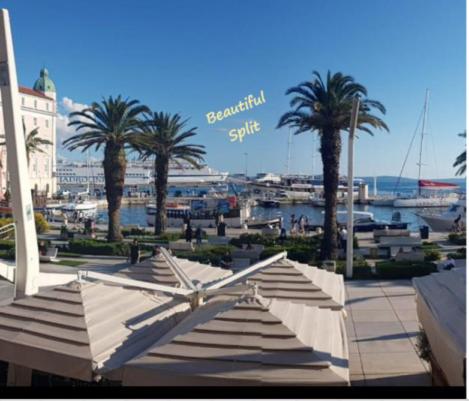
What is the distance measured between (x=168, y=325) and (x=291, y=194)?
84626 mm

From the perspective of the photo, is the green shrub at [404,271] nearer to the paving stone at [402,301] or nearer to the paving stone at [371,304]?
the paving stone at [402,301]

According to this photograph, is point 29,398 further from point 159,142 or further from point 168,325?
point 159,142

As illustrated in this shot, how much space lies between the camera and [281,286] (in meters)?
8.61

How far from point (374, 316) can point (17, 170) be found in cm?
790

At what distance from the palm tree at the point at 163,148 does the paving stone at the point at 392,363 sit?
2055 centimetres

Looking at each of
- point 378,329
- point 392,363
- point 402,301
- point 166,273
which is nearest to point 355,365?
point 392,363

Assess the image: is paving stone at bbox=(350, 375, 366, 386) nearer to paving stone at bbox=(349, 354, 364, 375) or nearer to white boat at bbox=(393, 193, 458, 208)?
paving stone at bbox=(349, 354, 364, 375)

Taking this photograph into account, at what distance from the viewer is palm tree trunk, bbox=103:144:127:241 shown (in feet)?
82.8

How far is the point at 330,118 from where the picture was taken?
1975cm

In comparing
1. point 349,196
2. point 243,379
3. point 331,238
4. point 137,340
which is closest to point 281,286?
point 137,340

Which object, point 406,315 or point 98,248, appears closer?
point 406,315

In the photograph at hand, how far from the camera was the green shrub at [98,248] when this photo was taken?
21.7 metres

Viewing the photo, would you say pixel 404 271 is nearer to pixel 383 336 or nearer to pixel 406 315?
pixel 406 315

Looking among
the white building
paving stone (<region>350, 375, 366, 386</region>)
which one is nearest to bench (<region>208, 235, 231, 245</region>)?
paving stone (<region>350, 375, 366, 386</region>)
